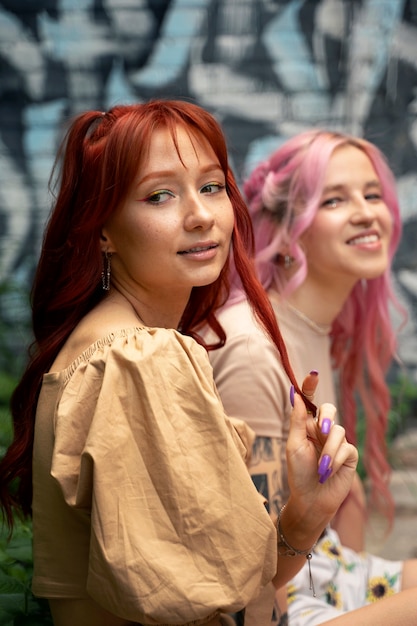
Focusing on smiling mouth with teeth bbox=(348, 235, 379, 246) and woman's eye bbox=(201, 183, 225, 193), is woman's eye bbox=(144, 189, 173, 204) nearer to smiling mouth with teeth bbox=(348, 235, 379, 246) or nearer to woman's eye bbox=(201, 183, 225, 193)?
woman's eye bbox=(201, 183, 225, 193)

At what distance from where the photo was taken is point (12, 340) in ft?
18.2

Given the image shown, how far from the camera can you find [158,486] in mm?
1727

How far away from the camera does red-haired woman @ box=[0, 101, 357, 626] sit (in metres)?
1.71

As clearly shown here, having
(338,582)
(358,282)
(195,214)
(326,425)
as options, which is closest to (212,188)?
(195,214)

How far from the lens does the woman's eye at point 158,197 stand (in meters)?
2.02

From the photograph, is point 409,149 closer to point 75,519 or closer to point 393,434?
point 393,434

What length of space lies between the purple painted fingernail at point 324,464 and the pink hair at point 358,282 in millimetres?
1297

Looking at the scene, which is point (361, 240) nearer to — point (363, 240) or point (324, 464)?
point (363, 240)

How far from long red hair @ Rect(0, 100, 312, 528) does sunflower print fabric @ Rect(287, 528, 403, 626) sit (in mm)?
879

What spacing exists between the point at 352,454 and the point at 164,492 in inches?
19.8

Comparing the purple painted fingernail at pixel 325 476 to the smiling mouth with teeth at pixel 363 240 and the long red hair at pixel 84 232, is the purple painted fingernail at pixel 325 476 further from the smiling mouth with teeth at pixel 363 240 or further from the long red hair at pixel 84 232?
the smiling mouth with teeth at pixel 363 240

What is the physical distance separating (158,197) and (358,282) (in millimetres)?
1726

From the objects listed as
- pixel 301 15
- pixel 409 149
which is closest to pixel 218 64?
pixel 301 15

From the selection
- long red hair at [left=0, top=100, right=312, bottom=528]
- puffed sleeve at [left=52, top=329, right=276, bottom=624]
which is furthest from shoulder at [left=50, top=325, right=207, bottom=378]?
long red hair at [left=0, top=100, right=312, bottom=528]
